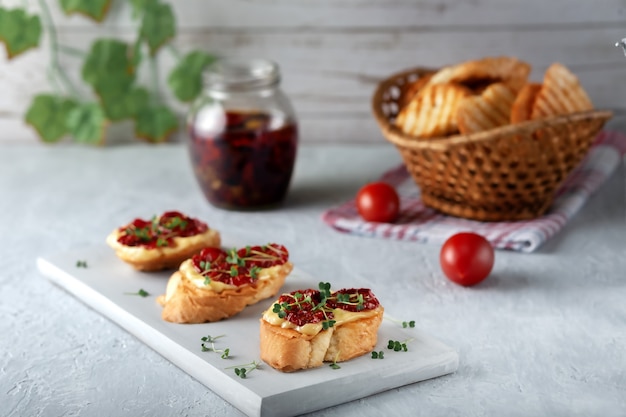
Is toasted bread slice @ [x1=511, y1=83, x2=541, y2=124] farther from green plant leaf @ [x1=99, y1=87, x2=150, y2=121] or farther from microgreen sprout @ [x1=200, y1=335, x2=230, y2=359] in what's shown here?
green plant leaf @ [x1=99, y1=87, x2=150, y2=121]

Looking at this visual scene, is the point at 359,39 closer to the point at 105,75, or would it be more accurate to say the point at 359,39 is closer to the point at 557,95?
the point at 105,75

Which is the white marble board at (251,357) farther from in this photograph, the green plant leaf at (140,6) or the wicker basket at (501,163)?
the green plant leaf at (140,6)

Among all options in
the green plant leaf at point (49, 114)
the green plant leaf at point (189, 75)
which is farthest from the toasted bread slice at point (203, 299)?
the green plant leaf at point (49, 114)

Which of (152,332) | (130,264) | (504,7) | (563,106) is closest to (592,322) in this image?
(563,106)

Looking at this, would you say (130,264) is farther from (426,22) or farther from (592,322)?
(426,22)

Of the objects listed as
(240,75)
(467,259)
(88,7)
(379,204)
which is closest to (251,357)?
(467,259)

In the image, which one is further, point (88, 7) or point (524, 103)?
point (88, 7)
